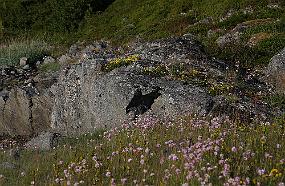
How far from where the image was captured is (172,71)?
14.9m

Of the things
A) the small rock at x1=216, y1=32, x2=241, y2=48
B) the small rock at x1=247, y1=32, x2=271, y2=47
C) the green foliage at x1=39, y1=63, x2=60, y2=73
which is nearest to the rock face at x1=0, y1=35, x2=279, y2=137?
the small rock at x1=216, y1=32, x2=241, y2=48

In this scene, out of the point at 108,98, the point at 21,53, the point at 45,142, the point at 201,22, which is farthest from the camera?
the point at 21,53

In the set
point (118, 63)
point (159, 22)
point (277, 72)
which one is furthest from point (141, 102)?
point (159, 22)

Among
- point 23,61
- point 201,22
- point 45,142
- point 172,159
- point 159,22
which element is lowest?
point 159,22

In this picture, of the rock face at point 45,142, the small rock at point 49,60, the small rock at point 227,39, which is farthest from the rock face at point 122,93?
the small rock at point 49,60

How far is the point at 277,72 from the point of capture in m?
15.2

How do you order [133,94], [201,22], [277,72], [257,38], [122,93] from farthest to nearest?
1. [201,22]
2. [257,38]
3. [277,72]
4. [122,93]
5. [133,94]

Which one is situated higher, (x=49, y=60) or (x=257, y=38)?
(x=257, y=38)

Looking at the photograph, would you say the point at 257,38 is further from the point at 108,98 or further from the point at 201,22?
the point at 201,22

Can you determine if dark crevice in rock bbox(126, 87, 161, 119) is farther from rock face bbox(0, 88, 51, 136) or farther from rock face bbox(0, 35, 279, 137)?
rock face bbox(0, 88, 51, 136)

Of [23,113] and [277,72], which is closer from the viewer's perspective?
[277,72]

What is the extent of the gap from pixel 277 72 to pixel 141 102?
4.06 meters

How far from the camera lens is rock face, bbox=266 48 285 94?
14.9m

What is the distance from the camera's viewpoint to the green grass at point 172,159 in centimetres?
724
